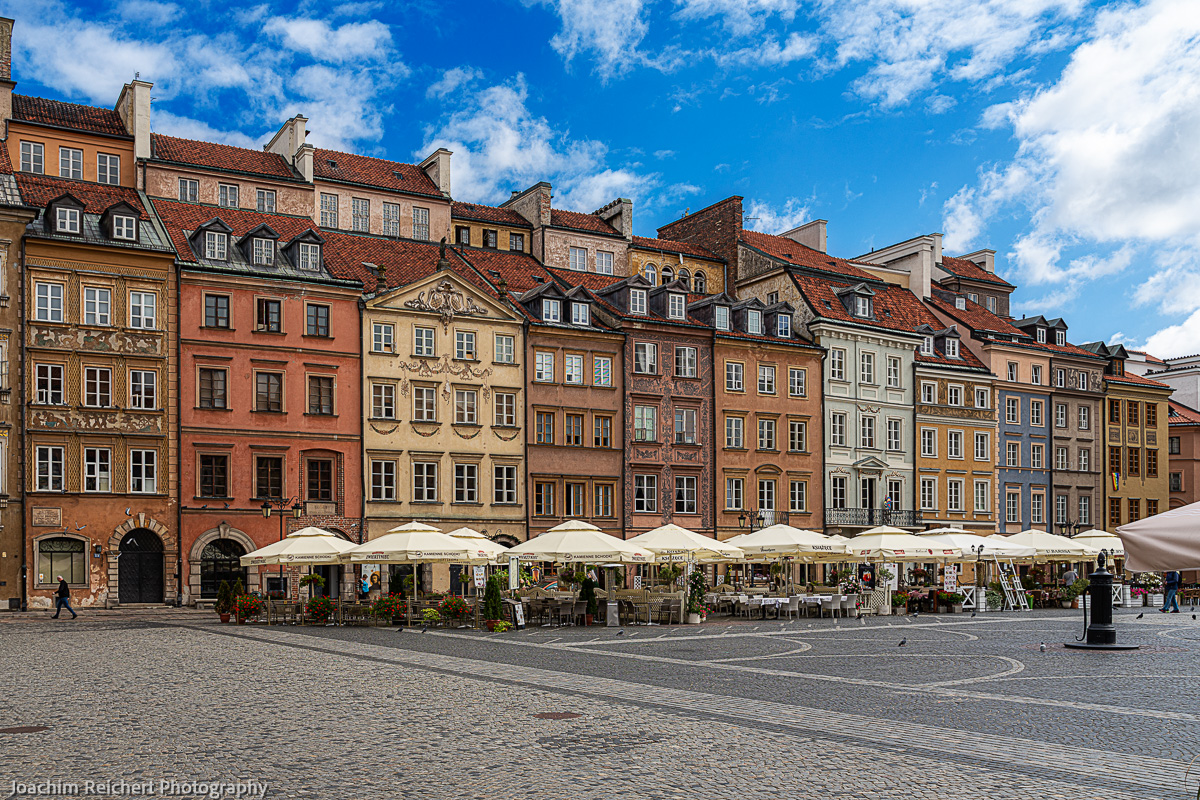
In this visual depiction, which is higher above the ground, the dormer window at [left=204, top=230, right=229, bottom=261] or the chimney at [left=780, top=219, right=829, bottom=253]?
the chimney at [left=780, top=219, right=829, bottom=253]

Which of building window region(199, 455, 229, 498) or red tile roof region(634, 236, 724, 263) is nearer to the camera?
building window region(199, 455, 229, 498)

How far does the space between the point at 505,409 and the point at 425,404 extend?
3.54 meters

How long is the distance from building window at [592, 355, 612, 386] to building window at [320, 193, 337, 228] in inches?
506

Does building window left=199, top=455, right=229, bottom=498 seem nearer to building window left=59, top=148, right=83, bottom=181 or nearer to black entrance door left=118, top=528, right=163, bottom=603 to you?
black entrance door left=118, top=528, right=163, bottom=603

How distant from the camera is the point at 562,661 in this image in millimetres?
22031

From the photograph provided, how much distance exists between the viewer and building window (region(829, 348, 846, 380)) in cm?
6122

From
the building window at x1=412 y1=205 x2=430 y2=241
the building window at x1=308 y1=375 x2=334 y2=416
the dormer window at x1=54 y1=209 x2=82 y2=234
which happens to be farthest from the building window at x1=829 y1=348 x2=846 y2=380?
the dormer window at x1=54 y1=209 x2=82 y2=234

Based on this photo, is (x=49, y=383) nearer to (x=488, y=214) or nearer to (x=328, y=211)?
(x=328, y=211)

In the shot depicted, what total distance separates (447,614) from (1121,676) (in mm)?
18066

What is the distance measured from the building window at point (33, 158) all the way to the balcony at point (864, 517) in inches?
1464

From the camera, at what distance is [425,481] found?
50031 millimetres

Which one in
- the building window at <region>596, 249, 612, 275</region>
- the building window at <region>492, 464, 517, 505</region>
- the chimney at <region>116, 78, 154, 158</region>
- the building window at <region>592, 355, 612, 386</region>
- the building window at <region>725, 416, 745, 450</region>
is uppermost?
the chimney at <region>116, 78, 154, 158</region>

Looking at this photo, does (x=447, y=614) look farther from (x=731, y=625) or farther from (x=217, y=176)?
(x=217, y=176)

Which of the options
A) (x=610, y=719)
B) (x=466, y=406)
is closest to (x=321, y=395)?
(x=466, y=406)
